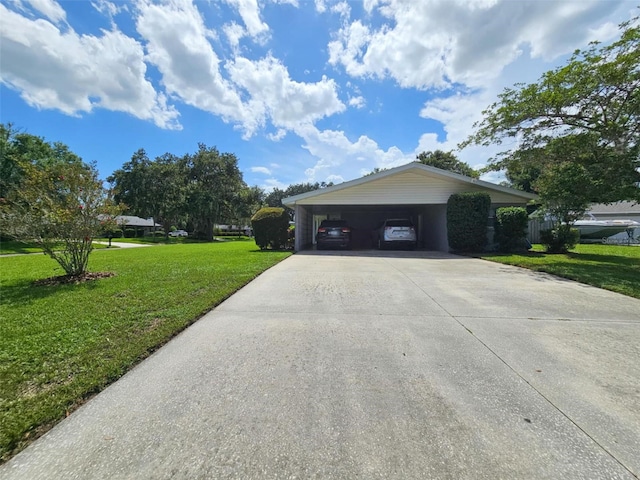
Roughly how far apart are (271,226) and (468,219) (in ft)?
27.7

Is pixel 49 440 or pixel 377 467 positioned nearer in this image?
pixel 377 467

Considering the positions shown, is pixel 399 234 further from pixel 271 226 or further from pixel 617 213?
pixel 617 213

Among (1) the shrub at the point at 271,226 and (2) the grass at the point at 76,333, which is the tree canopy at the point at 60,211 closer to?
(2) the grass at the point at 76,333

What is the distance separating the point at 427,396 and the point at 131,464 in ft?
6.37

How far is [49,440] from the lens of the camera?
6.03 feet

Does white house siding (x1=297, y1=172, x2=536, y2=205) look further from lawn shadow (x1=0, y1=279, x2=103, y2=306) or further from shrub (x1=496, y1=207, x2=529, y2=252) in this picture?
lawn shadow (x1=0, y1=279, x2=103, y2=306)

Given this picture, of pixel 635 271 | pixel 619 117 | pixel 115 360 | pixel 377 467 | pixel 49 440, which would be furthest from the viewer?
pixel 619 117

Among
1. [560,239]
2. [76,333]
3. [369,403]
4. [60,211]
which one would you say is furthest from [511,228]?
[60,211]

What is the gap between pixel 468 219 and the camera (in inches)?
479

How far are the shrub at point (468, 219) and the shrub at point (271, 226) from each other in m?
7.30

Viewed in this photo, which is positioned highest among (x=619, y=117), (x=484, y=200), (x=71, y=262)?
(x=619, y=117)

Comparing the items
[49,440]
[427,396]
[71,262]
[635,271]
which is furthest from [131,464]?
[635,271]

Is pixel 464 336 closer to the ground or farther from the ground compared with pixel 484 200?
closer to the ground

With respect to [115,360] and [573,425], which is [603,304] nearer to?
[573,425]
